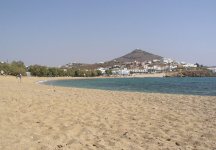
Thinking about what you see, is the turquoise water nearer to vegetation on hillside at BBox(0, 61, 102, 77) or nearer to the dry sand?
the dry sand

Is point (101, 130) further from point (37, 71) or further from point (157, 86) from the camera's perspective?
point (37, 71)

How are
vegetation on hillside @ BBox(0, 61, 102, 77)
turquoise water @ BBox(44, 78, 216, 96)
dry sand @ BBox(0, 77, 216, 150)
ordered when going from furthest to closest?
vegetation on hillside @ BBox(0, 61, 102, 77) < turquoise water @ BBox(44, 78, 216, 96) < dry sand @ BBox(0, 77, 216, 150)

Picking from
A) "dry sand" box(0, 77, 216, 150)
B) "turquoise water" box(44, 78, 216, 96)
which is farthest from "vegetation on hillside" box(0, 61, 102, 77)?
"dry sand" box(0, 77, 216, 150)

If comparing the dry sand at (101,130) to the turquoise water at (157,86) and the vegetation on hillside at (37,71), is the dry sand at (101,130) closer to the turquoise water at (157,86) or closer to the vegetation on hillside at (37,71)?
the turquoise water at (157,86)

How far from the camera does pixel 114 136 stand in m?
8.59

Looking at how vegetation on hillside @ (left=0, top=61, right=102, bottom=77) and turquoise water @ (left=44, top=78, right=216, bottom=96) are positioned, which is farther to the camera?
vegetation on hillside @ (left=0, top=61, right=102, bottom=77)

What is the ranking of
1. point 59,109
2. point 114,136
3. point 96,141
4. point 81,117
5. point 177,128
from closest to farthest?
point 96,141 → point 114,136 → point 177,128 → point 81,117 → point 59,109

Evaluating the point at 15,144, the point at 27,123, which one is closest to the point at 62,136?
the point at 15,144

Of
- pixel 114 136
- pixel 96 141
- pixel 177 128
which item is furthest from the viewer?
pixel 177 128

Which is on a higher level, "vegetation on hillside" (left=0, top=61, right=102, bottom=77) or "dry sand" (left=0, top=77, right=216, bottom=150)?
"vegetation on hillside" (left=0, top=61, right=102, bottom=77)

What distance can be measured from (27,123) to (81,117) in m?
2.18

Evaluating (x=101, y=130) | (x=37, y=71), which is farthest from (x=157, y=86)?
(x=37, y=71)

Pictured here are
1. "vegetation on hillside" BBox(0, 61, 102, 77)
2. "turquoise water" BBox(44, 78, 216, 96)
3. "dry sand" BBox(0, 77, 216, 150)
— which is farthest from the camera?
"vegetation on hillside" BBox(0, 61, 102, 77)

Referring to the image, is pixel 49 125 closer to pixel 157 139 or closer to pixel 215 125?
pixel 157 139
